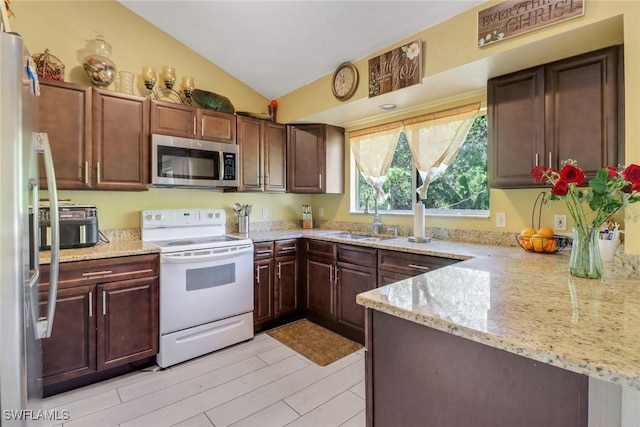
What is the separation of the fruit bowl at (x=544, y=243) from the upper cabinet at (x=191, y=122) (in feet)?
8.44

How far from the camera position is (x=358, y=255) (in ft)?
8.97

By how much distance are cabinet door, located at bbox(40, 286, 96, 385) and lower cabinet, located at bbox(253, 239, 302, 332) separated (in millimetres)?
1231

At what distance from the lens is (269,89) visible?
3.49m

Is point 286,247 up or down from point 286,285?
up

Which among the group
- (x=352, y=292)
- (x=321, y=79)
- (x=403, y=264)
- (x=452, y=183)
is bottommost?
(x=352, y=292)

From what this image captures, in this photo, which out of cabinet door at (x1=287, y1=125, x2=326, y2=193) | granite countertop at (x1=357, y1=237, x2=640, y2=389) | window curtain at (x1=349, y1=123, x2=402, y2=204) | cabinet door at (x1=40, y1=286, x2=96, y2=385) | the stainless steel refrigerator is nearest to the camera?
granite countertop at (x1=357, y1=237, x2=640, y2=389)

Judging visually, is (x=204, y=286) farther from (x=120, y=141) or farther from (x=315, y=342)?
(x=120, y=141)

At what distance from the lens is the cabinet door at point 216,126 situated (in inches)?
114

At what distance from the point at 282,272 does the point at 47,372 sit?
5.89 feet

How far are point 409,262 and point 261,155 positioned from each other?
184 cm

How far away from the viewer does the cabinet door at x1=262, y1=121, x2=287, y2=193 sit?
331 cm

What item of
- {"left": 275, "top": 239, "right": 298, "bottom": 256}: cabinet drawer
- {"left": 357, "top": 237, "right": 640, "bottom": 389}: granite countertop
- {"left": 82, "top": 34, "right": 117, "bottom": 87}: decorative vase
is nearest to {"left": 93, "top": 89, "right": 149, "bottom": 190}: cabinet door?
{"left": 82, "top": 34, "right": 117, "bottom": 87}: decorative vase

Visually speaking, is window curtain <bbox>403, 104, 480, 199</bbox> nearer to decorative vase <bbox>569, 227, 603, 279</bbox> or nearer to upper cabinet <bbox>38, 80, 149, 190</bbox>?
decorative vase <bbox>569, 227, 603, 279</bbox>

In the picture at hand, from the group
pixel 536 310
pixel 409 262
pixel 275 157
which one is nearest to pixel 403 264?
pixel 409 262
